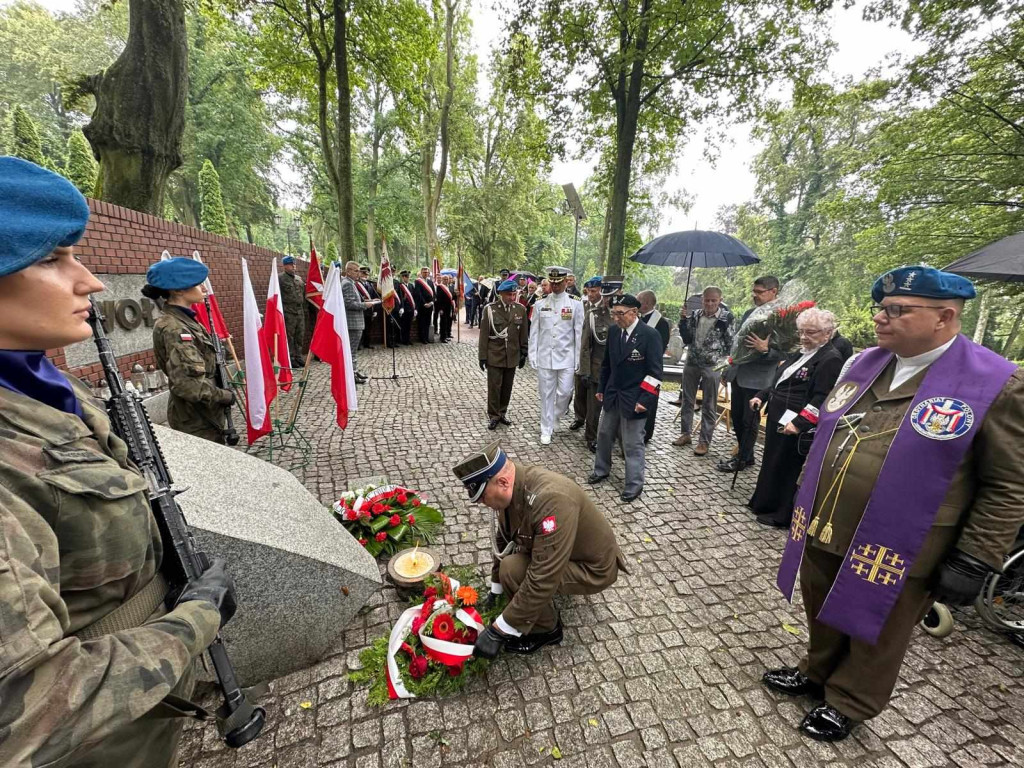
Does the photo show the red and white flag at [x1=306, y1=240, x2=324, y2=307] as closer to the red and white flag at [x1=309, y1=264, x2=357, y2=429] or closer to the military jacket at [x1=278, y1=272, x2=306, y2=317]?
the red and white flag at [x1=309, y1=264, x2=357, y2=429]

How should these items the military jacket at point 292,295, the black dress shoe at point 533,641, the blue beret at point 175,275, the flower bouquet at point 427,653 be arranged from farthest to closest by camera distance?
the military jacket at point 292,295
the blue beret at point 175,275
the black dress shoe at point 533,641
the flower bouquet at point 427,653

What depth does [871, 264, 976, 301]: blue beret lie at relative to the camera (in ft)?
5.98

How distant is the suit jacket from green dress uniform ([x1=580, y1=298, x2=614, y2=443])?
3.89 feet

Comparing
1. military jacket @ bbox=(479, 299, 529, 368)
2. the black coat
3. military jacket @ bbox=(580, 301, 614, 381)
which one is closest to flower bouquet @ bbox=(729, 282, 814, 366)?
the black coat

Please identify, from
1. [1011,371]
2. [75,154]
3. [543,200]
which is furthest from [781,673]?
[543,200]

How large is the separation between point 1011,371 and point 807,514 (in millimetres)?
1053

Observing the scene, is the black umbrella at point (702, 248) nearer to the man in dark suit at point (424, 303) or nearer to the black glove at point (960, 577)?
the black glove at point (960, 577)

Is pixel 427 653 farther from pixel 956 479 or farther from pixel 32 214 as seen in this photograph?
pixel 956 479

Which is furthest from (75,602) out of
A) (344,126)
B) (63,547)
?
(344,126)

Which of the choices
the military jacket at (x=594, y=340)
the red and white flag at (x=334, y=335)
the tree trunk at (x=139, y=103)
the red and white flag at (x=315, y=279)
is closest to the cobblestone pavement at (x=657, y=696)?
the red and white flag at (x=334, y=335)

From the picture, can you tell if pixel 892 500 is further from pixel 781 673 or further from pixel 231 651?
pixel 231 651

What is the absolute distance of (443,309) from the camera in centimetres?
1383

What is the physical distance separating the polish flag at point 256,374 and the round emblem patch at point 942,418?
5057mm

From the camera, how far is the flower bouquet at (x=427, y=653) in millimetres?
2318
